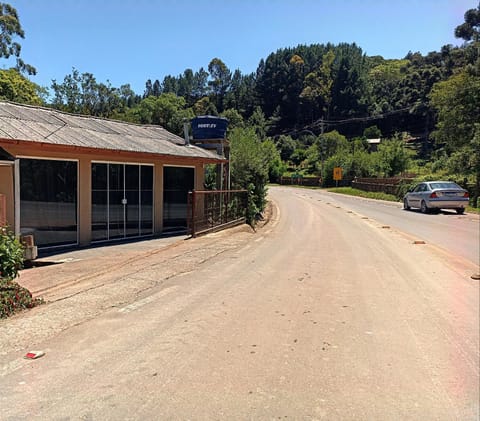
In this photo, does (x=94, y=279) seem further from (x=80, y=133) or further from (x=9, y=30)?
(x=9, y=30)

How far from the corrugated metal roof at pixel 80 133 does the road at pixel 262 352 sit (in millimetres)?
4095

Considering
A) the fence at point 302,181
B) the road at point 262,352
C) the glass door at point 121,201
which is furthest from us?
the fence at point 302,181

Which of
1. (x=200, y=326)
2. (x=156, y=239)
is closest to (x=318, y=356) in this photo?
(x=200, y=326)

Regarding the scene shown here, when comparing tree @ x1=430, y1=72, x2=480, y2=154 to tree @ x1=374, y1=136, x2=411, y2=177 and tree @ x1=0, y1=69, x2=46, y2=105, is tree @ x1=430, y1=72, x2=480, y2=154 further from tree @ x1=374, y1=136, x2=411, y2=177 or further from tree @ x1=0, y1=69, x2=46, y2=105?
tree @ x1=0, y1=69, x2=46, y2=105

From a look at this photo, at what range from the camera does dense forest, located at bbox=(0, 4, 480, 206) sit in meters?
33.6

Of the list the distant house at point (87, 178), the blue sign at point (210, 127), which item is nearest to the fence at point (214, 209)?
the distant house at point (87, 178)

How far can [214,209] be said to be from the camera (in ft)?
47.1

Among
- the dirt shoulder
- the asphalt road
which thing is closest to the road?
the dirt shoulder

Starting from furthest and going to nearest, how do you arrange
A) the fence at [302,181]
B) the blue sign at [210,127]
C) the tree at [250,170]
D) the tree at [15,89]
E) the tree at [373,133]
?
the tree at [373,133] → the fence at [302,181] → the tree at [15,89] → the tree at [250,170] → the blue sign at [210,127]

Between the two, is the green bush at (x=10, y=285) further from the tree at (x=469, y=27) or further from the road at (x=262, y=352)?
the tree at (x=469, y=27)

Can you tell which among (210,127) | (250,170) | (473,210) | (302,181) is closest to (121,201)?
(210,127)

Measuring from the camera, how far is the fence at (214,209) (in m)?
12.6

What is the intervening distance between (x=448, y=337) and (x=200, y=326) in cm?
283

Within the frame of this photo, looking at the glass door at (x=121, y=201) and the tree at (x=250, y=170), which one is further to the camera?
the tree at (x=250, y=170)
